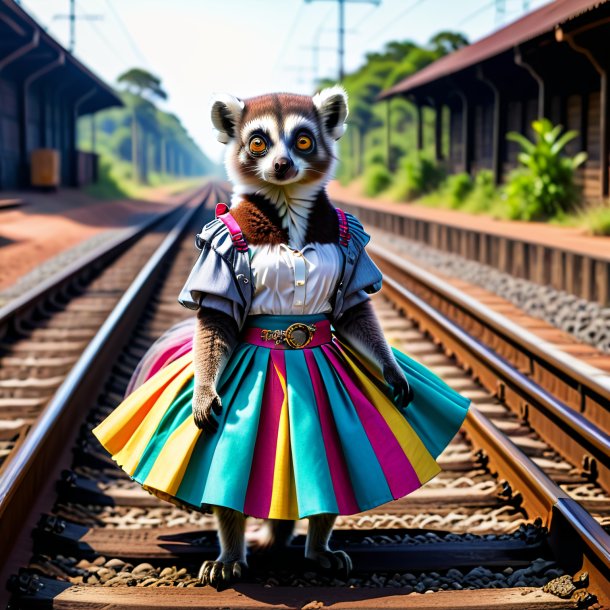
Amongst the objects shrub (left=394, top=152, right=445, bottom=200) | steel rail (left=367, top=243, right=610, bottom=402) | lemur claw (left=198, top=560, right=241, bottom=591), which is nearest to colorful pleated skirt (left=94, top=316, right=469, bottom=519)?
lemur claw (left=198, top=560, right=241, bottom=591)

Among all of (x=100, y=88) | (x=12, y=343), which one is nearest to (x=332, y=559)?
(x=12, y=343)

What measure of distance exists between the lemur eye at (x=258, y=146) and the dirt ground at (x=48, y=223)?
8.59m

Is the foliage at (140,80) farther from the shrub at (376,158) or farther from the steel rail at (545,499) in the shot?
the steel rail at (545,499)

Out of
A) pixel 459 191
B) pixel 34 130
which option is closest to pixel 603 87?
pixel 459 191

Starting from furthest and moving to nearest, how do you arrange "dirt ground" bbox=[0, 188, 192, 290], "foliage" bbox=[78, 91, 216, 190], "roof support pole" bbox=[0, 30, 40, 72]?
"foliage" bbox=[78, 91, 216, 190] → "roof support pole" bbox=[0, 30, 40, 72] → "dirt ground" bbox=[0, 188, 192, 290]

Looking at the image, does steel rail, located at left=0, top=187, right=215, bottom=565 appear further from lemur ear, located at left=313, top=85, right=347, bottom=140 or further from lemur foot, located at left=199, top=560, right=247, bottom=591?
lemur ear, located at left=313, top=85, right=347, bottom=140

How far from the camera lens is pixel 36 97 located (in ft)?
98.7

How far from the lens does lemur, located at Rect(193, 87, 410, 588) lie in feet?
9.13

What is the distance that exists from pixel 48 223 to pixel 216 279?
1790 cm

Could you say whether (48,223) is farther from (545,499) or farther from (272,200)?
(272,200)

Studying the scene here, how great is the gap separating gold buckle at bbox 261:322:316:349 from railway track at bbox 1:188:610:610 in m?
0.78

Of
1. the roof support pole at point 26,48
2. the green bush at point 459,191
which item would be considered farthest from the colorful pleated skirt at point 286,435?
the roof support pole at point 26,48

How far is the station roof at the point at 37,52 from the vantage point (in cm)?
2011

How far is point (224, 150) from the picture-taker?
2928 millimetres
